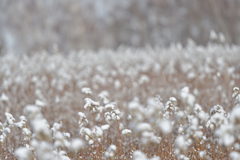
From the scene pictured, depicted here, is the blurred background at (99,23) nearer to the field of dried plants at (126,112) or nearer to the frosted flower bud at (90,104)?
the field of dried plants at (126,112)

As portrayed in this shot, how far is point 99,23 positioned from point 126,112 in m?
20.3

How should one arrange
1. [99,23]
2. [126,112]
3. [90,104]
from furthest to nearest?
1. [99,23]
2. [126,112]
3. [90,104]

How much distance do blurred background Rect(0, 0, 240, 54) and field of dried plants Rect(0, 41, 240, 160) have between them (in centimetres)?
847

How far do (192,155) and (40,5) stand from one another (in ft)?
75.3

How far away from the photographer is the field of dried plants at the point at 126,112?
6.61ft

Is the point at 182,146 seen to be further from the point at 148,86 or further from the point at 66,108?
the point at 148,86

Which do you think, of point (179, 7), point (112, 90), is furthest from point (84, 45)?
point (112, 90)

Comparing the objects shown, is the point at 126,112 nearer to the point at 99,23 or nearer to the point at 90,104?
the point at 90,104

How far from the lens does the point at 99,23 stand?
24.5 m

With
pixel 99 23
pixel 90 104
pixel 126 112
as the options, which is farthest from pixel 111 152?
Answer: pixel 99 23

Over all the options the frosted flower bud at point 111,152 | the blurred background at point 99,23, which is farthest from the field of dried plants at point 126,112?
the blurred background at point 99,23

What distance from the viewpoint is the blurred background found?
17.7 m

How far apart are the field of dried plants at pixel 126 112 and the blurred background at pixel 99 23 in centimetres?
847

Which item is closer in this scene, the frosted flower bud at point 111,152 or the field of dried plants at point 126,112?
the field of dried plants at point 126,112
